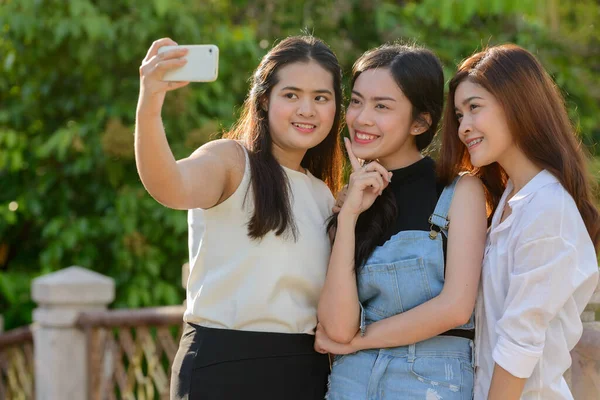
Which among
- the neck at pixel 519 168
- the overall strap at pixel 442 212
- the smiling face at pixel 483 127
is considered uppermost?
the smiling face at pixel 483 127

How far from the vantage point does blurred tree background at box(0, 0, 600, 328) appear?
197 inches

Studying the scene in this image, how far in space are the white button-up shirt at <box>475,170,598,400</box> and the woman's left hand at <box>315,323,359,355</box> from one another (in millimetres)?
359

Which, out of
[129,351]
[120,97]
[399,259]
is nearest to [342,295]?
[399,259]

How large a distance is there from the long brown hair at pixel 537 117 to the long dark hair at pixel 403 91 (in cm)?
25

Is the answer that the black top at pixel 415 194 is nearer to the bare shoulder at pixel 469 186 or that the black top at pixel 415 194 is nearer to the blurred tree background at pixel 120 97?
the bare shoulder at pixel 469 186

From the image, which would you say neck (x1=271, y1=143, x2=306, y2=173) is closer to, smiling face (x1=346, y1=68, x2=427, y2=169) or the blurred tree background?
smiling face (x1=346, y1=68, x2=427, y2=169)

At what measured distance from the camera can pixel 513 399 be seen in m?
1.96

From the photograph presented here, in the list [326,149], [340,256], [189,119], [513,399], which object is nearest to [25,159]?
[189,119]

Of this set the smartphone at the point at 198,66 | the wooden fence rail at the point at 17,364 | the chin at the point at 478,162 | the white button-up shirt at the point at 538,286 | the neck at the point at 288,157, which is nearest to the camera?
the smartphone at the point at 198,66

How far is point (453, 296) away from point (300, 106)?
2.32 ft

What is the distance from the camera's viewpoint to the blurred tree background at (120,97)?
500 cm

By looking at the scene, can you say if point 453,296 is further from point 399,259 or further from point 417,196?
point 417,196

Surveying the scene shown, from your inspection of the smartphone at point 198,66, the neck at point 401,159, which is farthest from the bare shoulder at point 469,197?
the smartphone at point 198,66

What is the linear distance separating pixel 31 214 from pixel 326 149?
10.8ft
